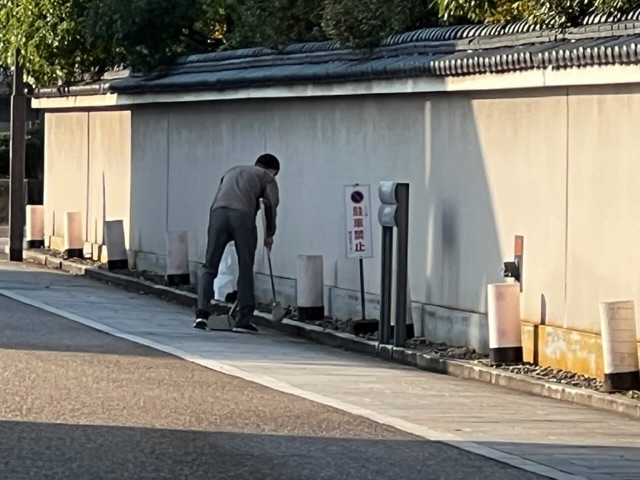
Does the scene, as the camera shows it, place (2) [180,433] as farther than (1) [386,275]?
No

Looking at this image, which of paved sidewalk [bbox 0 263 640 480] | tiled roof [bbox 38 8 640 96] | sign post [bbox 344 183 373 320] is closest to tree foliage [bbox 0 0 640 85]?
tiled roof [bbox 38 8 640 96]

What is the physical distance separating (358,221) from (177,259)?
560 cm

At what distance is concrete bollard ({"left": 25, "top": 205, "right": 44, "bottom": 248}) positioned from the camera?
27.5m

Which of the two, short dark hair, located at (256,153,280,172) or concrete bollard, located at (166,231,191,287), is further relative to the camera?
concrete bollard, located at (166,231,191,287)

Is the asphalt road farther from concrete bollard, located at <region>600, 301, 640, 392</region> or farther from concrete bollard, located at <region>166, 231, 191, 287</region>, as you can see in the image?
concrete bollard, located at <region>166, 231, 191, 287</region>

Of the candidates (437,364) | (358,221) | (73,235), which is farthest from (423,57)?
(73,235)

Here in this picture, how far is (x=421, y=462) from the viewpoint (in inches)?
366

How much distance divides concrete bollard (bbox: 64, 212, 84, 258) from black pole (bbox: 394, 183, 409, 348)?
11.3 metres

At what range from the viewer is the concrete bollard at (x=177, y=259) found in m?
21.2

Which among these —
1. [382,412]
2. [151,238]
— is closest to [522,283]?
[382,412]

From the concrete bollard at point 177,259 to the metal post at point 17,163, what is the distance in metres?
5.23

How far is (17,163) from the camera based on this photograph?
2602cm

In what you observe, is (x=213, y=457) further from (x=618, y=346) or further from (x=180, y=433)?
(x=618, y=346)

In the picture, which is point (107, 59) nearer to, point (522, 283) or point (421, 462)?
point (522, 283)
